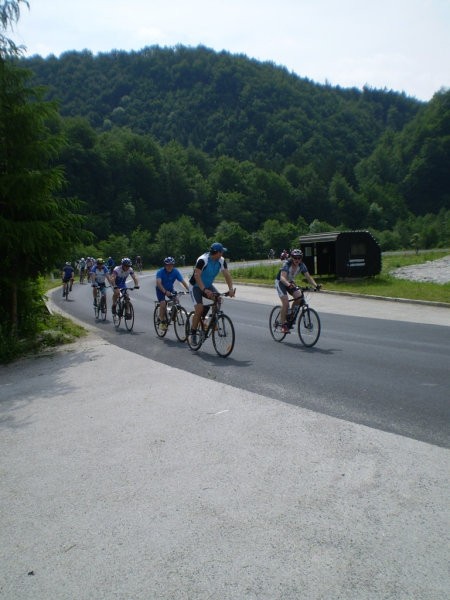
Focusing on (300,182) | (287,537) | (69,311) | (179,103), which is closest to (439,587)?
(287,537)

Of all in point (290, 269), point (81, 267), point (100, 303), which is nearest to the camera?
point (290, 269)

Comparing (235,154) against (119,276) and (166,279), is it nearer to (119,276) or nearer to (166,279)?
(119,276)

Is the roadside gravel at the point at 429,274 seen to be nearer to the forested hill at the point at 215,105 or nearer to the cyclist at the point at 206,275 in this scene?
the cyclist at the point at 206,275

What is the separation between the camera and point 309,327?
1117 cm

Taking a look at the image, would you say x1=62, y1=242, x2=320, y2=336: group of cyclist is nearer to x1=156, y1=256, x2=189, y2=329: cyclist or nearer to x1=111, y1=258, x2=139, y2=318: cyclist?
x1=156, y1=256, x2=189, y2=329: cyclist

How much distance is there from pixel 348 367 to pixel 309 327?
2.41 m

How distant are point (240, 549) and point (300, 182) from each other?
143222 millimetres

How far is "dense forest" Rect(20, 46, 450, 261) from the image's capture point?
350 feet

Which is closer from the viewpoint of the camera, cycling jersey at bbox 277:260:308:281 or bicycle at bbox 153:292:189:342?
cycling jersey at bbox 277:260:308:281

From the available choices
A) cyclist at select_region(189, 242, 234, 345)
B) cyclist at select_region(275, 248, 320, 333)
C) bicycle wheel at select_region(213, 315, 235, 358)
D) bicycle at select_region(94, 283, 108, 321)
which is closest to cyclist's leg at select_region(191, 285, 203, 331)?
cyclist at select_region(189, 242, 234, 345)

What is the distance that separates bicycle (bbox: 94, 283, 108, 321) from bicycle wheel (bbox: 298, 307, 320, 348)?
29.2 ft

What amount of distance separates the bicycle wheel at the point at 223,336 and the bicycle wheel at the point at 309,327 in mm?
1772

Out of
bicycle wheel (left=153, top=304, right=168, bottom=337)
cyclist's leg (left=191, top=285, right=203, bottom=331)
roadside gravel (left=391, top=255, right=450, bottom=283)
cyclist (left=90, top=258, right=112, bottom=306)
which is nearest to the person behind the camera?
cyclist's leg (left=191, top=285, right=203, bottom=331)

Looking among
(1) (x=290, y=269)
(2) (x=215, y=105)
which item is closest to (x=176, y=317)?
(1) (x=290, y=269)
